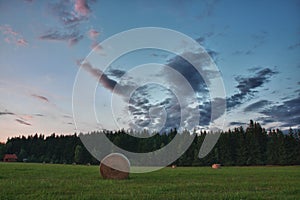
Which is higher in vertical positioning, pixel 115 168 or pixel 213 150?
pixel 213 150

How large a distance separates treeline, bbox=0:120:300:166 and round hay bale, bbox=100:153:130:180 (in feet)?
188

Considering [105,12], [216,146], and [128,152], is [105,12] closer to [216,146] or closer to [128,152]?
[216,146]

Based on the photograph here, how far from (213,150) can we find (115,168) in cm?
6337

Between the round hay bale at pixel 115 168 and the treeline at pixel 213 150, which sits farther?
the treeline at pixel 213 150

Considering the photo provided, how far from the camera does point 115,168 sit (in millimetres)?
20359

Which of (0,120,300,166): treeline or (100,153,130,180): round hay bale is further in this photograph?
(0,120,300,166): treeline

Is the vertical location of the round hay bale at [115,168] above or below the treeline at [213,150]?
below

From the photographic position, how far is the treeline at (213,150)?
72.5m

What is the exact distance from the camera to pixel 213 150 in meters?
80.1

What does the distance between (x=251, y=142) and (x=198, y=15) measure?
57.3m

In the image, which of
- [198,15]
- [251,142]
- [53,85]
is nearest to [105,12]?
[198,15]

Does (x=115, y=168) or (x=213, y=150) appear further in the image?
(x=213, y=150)

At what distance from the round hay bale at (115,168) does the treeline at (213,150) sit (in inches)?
2251

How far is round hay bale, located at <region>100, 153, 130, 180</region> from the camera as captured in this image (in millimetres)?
19703
